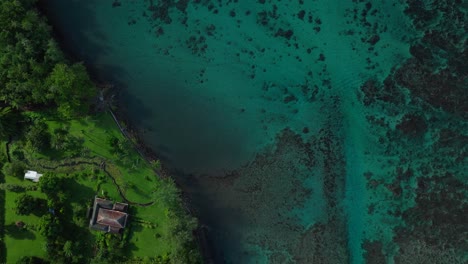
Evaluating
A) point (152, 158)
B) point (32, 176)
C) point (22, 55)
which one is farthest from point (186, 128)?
point (22, 55)

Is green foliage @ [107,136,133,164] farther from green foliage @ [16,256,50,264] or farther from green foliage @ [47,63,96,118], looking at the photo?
green foliage @ [16,256,50,264]

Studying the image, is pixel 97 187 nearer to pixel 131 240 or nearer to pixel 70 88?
pixel 131 240

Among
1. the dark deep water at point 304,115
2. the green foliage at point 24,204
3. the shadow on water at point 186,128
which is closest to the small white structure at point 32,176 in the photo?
the green foliage at point 24,204

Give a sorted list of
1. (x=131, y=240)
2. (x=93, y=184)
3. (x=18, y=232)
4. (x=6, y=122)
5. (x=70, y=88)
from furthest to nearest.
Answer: (x=18, y=232), (x=93, y=184), (x=131, y=240), (x=6, y=122), (x=70, y=88)

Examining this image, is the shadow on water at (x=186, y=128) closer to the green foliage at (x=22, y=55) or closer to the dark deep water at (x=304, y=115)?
the dark deep water at (x=304, y=115)

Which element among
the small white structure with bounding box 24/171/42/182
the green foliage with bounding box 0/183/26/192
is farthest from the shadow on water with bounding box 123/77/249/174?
the green foliage with bounding box 0/183/26/192

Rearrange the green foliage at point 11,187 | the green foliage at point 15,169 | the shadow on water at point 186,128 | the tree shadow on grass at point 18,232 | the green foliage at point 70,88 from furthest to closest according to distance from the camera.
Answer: the shadow on water at point 186,128 < the tree shadow on grass at point 18,232 < the green foliage at point 11,187 < the green foliage at point 15,169 < the green foliage at point 70,88

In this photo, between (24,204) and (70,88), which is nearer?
(70,88)
